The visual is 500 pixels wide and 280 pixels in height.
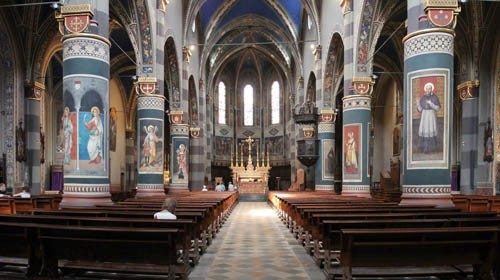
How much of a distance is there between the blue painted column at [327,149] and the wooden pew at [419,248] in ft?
68.7

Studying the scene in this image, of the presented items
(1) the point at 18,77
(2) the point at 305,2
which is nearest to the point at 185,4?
(2) the point at 305,2

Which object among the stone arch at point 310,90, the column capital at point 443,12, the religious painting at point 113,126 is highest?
the stone arch at point 310,90

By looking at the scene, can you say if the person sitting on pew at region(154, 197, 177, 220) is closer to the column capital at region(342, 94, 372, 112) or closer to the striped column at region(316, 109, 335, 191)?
the column capital at region(342, 94, 372, 112)

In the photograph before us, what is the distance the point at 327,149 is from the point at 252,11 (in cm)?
1797

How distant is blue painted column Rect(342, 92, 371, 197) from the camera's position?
18.8 m

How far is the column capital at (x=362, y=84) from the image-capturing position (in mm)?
18594

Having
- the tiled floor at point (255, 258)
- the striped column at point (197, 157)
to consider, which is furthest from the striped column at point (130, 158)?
the tiled floor at point (255, 258)

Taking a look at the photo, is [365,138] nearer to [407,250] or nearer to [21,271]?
[407,250]

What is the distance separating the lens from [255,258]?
29.7 ft

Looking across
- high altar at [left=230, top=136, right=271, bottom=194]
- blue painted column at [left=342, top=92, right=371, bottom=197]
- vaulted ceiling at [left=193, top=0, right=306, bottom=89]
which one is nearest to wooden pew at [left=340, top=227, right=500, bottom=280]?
blue painted column at [left=342, top=92, right=371, bottom=197]

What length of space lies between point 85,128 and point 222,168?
1461 inches

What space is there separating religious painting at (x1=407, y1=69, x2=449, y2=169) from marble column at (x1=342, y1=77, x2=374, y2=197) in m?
7.39

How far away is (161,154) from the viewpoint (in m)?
19.0

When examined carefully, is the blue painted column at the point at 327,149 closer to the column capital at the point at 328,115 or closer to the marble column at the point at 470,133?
the column capital at the point at 328,115
